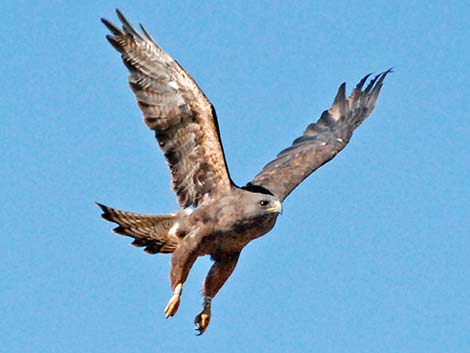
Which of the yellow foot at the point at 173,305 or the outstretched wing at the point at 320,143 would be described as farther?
the outstretched wing at the point at 320,143

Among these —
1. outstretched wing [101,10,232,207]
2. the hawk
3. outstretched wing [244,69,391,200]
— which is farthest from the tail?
outstretched wing [244,69,391,200]

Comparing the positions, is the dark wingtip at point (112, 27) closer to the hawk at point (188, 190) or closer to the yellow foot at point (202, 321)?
the hawk at point (188, 190)

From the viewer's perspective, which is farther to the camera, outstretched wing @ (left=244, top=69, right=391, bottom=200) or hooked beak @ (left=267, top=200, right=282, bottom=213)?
outstretched wing @ (left=244, top=69, right=391, bottom=200)

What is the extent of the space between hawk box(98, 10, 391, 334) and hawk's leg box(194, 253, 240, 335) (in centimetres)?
1

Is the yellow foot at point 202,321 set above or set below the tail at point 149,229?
below

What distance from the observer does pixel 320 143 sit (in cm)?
1931

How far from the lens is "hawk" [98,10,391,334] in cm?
1580

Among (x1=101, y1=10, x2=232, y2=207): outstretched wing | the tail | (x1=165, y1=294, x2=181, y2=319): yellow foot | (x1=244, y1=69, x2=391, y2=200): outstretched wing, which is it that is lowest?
(x1=165, y1=294, x2=181, y2=319): yellow foot

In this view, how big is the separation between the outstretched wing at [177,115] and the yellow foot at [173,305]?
4.09ft

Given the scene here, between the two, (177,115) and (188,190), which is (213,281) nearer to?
(188,190)

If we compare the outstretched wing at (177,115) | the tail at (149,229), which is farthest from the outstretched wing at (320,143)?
the tail at (149,229)

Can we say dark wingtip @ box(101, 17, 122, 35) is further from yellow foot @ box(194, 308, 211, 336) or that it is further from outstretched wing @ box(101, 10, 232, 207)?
yellow foot @ box(194, 308, 211, 336)

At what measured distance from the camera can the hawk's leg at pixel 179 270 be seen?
15861 millimetres

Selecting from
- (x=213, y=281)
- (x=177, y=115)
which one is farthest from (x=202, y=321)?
(x=177, y=115)
